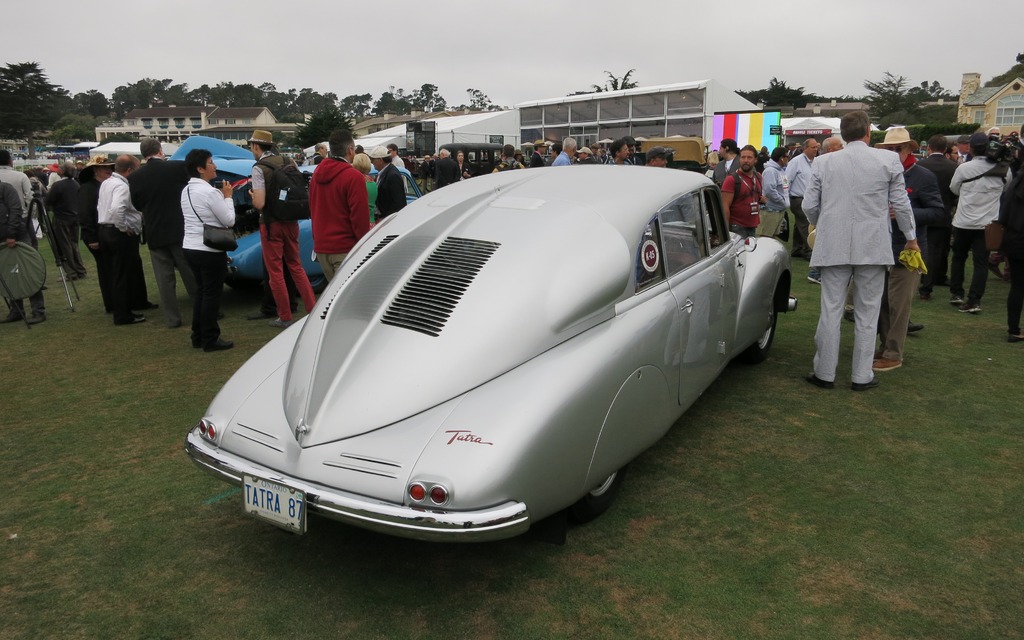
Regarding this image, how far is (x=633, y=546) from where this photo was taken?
10.0 feet

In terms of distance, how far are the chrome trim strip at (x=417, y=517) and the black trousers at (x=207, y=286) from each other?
417cm

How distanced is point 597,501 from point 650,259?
127 cm

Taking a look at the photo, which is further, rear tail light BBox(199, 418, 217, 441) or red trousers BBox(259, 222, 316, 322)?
red trousers BBox(259, 222, 316, 322)

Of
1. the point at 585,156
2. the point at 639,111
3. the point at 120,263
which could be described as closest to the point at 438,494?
the point at 120,263

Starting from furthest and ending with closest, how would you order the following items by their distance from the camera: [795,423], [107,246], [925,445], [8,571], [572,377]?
1. [107,246]
2. [795,423]
3. [925,445]
4. [8,571]
5. [572,377]

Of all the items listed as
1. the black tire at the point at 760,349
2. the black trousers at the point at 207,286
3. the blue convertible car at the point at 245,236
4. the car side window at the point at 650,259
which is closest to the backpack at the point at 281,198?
the black trousers at the point at 207,286

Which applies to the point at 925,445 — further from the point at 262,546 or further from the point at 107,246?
the point at 107,246

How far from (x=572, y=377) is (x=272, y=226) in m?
4.91

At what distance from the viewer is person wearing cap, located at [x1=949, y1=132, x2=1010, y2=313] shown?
7.17 metres

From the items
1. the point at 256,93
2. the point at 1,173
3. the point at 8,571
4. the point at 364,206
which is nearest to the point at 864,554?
the point at 8,571

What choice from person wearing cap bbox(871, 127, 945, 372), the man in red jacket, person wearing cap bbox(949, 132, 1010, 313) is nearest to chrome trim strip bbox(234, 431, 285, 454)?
the man in red jacket

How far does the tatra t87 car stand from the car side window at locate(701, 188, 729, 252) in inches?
25.5

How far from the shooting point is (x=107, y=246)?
746cm

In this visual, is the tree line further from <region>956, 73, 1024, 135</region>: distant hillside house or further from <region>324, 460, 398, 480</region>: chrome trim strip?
<region>324, 460, 398, 480</region>: chrome trim strip
